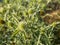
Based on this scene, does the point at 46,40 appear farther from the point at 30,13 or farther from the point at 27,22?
the point at 30,13

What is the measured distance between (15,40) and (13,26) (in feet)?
0.64

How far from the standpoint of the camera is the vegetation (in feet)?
6.70

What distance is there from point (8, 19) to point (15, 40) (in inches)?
13.0

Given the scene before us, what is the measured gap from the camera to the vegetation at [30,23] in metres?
2.04

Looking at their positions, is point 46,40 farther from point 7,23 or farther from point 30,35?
point 7,23

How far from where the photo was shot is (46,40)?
2020 mm

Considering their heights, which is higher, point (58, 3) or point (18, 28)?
point (58, 3)

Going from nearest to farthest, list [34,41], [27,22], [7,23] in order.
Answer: [34,41], [27,22], [7,23]

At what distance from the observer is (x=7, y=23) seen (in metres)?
2.29

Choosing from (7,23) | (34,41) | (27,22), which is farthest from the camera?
(7,23)

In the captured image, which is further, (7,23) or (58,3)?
(58,3)

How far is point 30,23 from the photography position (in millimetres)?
2150

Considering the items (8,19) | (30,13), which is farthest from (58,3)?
(8,19)

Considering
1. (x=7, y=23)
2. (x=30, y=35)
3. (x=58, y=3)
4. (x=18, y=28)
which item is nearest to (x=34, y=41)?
(x=30, y=35)
